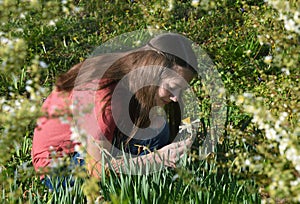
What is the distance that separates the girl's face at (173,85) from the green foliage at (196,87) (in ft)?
0.92

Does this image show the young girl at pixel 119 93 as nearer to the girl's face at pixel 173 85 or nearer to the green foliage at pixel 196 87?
the girl's face at pixel 173 85

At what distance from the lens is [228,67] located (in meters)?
3.98

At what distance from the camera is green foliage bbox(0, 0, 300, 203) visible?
172 centimetres

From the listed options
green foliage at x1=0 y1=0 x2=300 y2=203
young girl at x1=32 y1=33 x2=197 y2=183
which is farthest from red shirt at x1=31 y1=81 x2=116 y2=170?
green foliage at x1=0 y1=0 x2=300 y2=203

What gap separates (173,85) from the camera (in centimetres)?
254

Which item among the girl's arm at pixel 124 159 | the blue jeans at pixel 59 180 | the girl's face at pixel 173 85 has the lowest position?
the blue jeans at pixel 59 180

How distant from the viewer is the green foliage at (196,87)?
172 cm

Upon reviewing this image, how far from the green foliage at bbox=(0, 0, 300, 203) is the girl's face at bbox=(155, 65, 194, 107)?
28 cm

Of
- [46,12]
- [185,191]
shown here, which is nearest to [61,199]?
[185,191]

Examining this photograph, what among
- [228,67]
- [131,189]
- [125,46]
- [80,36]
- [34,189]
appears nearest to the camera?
[131,189]

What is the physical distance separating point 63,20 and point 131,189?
298 centimetres

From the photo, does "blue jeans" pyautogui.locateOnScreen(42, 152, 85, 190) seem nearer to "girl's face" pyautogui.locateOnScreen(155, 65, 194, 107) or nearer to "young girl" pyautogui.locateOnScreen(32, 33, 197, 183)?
"young girl" pyautogui.locateOnScreen(32, 33, 197, 183)

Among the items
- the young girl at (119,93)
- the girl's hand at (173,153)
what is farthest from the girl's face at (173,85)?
the girl's hand at (173,153)

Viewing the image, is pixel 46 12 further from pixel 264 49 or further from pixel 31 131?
pixel 264 49
